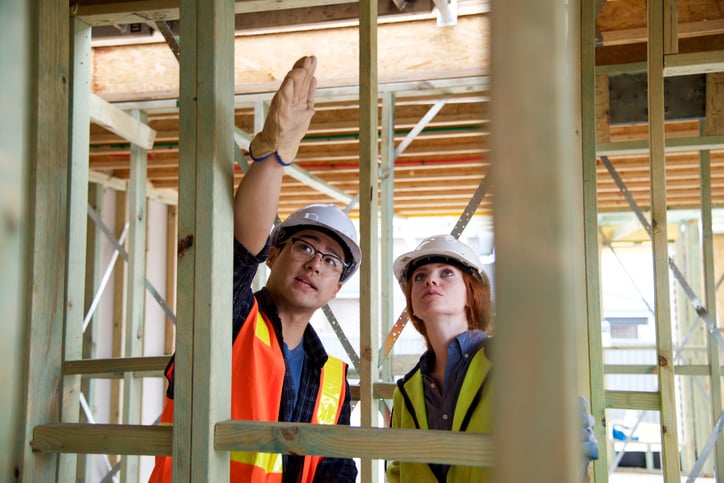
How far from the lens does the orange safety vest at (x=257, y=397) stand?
7.04 ft

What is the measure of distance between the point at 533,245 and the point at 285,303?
2092 millimetres

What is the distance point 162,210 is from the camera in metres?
9.94

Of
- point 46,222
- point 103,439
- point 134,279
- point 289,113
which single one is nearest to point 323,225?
point 289,113

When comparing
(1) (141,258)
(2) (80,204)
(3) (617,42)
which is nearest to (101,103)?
(1) (141,258)

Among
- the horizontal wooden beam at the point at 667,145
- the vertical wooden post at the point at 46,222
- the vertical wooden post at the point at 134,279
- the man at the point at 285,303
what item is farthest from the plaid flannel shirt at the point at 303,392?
the vertical wooden post at the point at 134,279

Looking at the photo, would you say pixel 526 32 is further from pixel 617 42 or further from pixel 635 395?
pixel 617 42

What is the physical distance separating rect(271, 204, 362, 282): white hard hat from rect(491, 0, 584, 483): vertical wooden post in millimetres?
2110

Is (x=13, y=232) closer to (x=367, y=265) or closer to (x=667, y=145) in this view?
(x=367, y=265)

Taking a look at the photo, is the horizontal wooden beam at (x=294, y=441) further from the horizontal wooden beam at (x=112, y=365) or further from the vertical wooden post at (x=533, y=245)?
the horizontal wooden beam at (x=112, y=365)

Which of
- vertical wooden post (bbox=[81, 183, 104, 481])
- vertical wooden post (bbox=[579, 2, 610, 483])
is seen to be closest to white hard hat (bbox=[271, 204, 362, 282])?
vertical wooden post (bbox=[579, 2, 610, 483])

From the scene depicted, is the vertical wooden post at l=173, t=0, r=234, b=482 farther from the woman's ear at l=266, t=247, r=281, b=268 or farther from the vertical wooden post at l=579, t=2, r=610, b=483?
the vertical wooden post at l=579, t=2, r=610, b=483

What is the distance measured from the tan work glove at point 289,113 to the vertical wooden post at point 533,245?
109cm

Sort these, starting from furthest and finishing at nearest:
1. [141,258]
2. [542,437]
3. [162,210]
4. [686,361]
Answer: [686,361], [162,210], [141,258], [542,437]

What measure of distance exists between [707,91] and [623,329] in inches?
547
